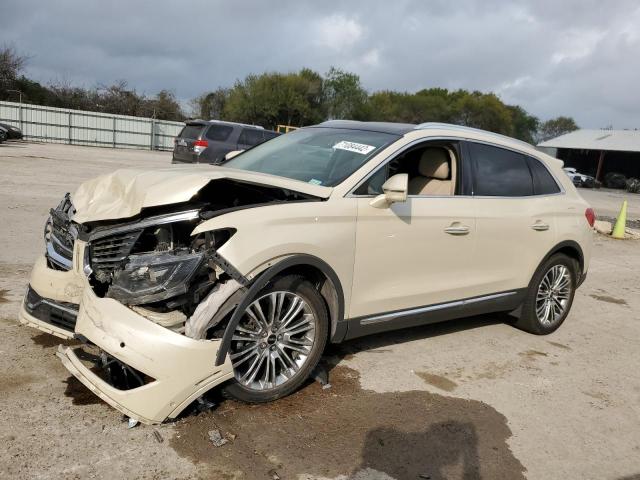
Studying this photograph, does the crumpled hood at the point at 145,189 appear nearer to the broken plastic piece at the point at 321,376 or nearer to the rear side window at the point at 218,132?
the broken plastic piece at the point at 321,376

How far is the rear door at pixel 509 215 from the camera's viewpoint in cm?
490

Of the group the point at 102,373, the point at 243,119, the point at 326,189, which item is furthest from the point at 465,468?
the point at 243,119

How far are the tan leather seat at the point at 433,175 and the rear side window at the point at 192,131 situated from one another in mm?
12229

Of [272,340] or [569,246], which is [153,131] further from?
[272,340]

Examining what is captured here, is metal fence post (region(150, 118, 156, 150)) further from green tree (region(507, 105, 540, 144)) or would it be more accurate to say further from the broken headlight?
green tree (region(507, 105, 540, 144))

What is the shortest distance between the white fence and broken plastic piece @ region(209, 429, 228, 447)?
35126 mm

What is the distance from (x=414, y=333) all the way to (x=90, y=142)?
3665cm

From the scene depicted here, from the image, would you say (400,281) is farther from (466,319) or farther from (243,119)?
(243,119)

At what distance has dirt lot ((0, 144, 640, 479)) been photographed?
10.1ft

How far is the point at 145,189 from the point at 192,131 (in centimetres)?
1376

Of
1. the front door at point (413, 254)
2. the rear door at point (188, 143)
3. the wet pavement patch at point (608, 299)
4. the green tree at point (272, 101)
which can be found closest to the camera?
the front door at point (413, 254)

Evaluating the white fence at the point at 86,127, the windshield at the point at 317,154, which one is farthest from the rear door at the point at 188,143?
the white fence at the point at 86,127

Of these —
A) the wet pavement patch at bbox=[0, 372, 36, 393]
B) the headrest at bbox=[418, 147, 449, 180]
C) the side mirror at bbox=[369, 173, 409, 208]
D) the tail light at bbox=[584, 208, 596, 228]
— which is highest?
the headrest at bbox=[418, 147, 449, 180]

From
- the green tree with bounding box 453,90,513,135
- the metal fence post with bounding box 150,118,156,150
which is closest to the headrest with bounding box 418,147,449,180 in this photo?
the metal fence post with bounding box 150,118,156,150
